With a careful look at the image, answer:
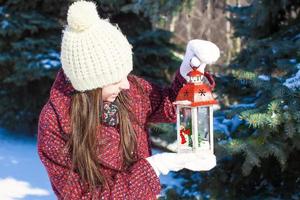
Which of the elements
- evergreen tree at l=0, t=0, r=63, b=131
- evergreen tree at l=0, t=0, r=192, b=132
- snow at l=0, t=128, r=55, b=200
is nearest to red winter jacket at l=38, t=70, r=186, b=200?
snow at l=0, t=128, r=55, b=200

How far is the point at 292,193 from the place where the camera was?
3.54 meters

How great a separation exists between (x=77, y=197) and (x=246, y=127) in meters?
1.62

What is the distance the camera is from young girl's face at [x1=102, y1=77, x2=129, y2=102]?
6.55ft

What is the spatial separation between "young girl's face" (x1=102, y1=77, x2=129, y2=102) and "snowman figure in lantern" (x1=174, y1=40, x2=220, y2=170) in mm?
199

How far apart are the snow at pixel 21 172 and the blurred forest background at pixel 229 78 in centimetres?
23

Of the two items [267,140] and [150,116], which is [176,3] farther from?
[150,116]

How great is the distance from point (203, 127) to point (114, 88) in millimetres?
368

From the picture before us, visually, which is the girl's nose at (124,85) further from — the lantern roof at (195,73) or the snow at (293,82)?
the snow at (293,82)

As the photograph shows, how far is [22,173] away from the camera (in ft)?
18.8

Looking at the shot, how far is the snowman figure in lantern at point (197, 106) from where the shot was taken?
194 cm

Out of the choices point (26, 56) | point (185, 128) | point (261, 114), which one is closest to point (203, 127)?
point (185, 128)

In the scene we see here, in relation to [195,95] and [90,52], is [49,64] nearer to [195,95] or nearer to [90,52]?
[90,52]

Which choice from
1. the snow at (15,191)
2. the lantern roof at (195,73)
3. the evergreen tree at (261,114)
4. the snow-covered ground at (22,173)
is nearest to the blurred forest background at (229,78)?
the evergreen tree at (261,114)

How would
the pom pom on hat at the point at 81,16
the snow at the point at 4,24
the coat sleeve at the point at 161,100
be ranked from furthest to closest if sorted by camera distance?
the snow at the point at 4,24, the coat sleeve at the point at 161,100, the pom pom on hat at the point at 81,16
